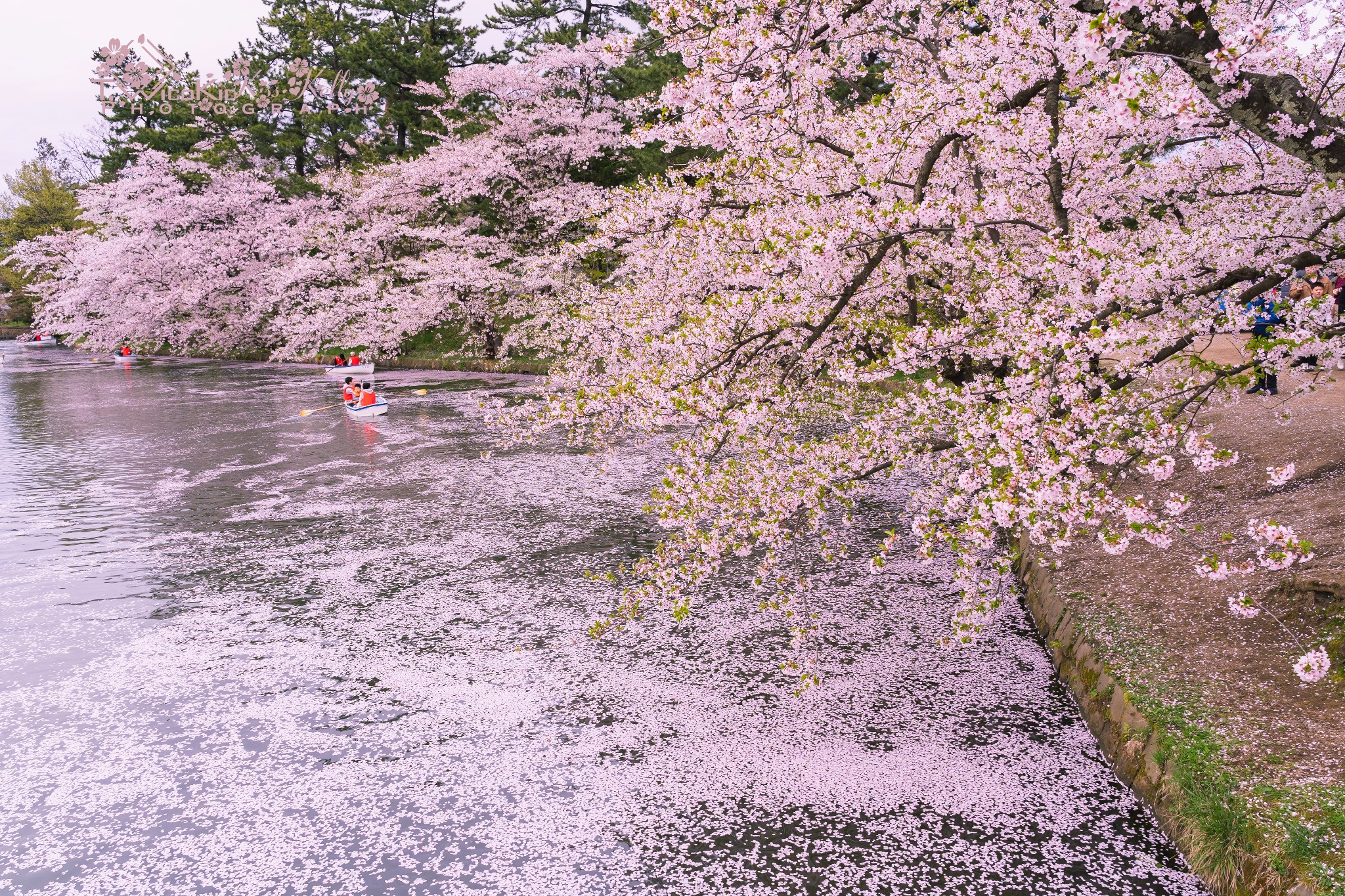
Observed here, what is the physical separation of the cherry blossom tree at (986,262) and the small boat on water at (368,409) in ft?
41.7

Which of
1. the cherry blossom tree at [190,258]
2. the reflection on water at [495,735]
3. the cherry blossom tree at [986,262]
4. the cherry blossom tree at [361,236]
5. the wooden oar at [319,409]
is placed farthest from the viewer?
the cherry blossom tree at [190,258]

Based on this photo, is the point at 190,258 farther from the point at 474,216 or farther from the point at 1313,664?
the point at 1313,664

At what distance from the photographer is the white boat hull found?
2664 centimetres

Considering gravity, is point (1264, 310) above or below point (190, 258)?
below

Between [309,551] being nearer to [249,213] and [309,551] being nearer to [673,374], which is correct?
[673,374]

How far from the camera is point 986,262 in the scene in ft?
23.7

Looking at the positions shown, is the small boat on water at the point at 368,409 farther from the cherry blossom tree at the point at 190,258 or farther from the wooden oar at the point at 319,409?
Result: the cherry blossom tree at the point at 190,258

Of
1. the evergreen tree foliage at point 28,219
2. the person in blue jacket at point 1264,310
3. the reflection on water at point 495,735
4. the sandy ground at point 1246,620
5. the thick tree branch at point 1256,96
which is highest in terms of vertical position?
the evergreen tree foliage at point 28,219

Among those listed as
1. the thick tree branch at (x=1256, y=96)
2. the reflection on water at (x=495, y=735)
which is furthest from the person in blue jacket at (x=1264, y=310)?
the reflection on water at (x=495, y=735)

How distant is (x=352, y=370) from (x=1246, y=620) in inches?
1011

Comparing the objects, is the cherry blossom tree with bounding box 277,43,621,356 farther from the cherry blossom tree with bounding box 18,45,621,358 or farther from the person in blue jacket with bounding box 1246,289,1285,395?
the person in blue jacket with bounding box 1246,289,1285,395

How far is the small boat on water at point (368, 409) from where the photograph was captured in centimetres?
2016

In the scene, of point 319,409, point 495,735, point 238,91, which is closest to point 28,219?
point 238,91

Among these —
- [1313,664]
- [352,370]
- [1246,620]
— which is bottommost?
[1246,620]
